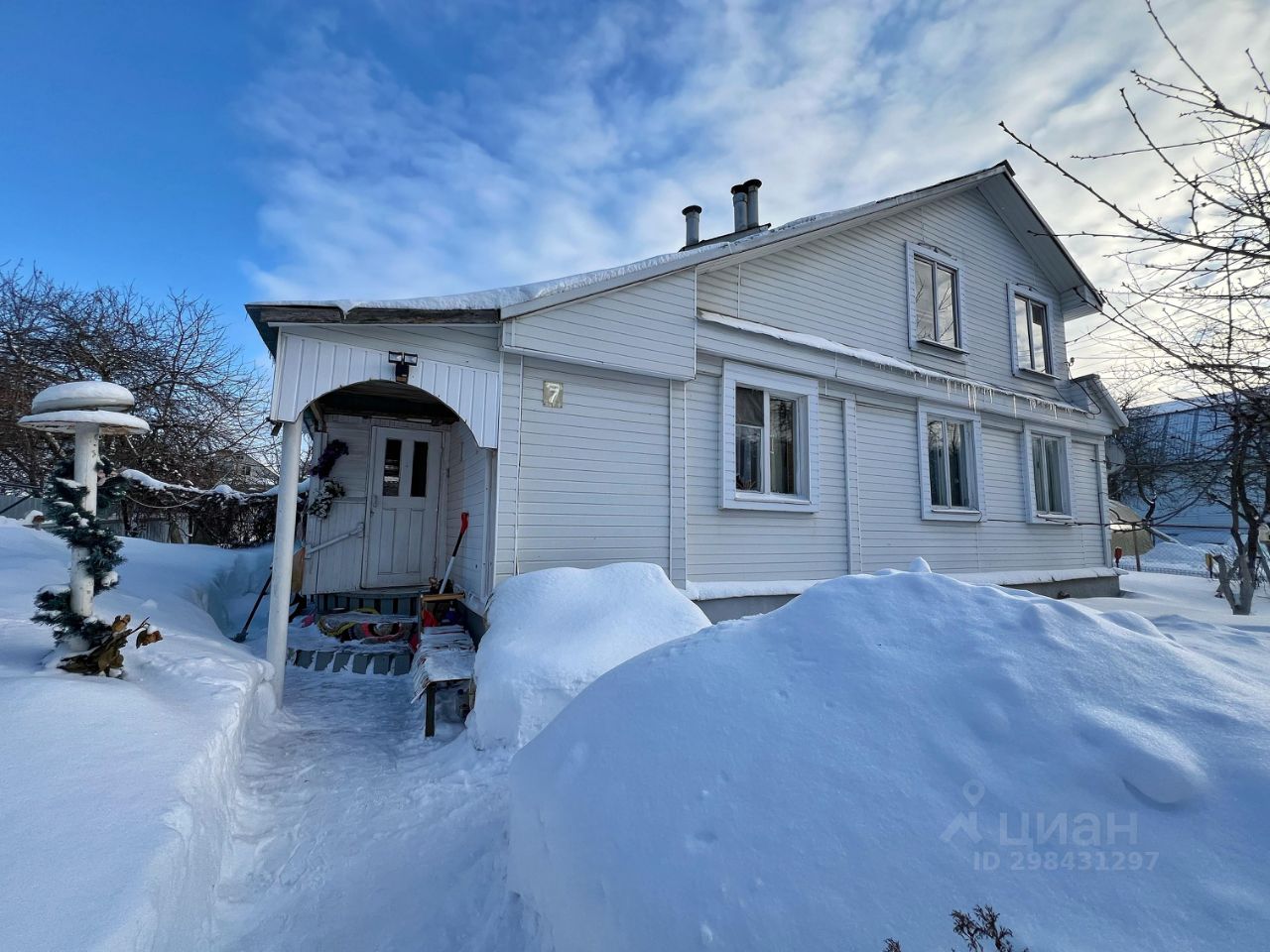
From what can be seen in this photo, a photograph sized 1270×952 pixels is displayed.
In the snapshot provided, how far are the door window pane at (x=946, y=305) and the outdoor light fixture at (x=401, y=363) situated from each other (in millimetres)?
8308

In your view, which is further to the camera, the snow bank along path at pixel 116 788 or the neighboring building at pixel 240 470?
the neighboring building at pixel 240 470

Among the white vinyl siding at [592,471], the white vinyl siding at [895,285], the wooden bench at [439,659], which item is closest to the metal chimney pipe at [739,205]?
the white vinyl siding at [895,285]

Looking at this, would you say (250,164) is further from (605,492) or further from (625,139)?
(605,492)

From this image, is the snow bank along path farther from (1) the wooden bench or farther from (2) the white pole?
(1) the wooden bench

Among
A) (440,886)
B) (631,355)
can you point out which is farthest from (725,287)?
(440,886)

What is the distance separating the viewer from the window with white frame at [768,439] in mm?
6484

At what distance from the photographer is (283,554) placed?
174 inches

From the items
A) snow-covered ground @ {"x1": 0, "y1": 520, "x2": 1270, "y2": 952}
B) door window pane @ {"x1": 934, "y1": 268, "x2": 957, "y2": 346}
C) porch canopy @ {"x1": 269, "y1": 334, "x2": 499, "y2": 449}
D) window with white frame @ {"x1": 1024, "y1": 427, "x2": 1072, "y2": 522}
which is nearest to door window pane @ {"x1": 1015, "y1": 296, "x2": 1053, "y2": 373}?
window with white frame @ {"x1": 1024, "y1": 427, "x2": 1072, "y2": 522}

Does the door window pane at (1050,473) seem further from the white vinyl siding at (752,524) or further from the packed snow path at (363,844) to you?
the packed snow path at (363,844)

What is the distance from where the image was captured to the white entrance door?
7324 millimetres

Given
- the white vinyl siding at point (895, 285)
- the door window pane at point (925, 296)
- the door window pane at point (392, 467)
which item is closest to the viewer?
the white vinyl siding at point (895, 285)

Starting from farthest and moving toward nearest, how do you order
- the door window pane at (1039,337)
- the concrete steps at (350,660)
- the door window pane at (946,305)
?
the door window pane at (1039,337)
the door window pane at (946,305)
the concrete steps at (350,660)

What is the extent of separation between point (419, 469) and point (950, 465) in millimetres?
8394

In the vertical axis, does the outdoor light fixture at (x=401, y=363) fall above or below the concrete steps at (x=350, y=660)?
above
